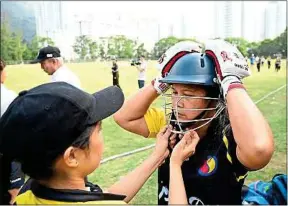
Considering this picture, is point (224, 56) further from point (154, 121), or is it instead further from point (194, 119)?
point (154, 121)

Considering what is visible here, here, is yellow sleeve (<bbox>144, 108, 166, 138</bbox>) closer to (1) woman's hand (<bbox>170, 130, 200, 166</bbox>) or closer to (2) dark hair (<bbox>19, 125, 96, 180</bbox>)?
(1) woman's hand (<bbox>170, 130, 200, 166</bbox>)

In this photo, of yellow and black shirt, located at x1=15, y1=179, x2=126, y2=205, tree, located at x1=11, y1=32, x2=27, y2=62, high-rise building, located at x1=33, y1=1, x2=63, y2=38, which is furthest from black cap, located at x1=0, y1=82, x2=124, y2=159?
high-rise building, located at x1=33, y1=1, x2=63, y2=38

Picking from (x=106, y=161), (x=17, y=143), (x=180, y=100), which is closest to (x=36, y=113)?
(x=17, y=143)

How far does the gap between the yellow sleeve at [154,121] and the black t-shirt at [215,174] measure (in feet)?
0.96

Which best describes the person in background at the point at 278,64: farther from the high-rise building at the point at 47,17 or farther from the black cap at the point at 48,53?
the high-rise building at the point at 47,17

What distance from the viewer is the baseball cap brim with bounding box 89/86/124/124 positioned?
3.21 ft

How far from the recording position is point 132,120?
1657 millimetres

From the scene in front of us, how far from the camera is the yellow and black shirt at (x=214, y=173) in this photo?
1.32 meters

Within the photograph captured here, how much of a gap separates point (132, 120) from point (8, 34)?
39.8 meters

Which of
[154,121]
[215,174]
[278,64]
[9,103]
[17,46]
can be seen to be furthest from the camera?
[17,46]

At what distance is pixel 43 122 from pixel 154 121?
85 centimetres

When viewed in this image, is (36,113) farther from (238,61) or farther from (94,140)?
(238,61)

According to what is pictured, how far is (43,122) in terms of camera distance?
86 cm

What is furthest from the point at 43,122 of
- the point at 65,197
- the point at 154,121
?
the point at 154,121
